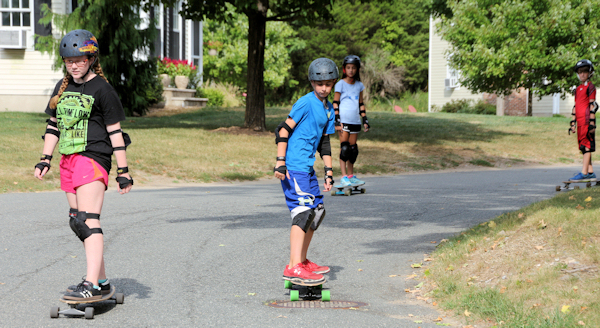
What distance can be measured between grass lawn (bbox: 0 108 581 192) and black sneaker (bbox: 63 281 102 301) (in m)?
8.20

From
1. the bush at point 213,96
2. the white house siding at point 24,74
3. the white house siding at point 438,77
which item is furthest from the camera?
the white house siding at point 438,77

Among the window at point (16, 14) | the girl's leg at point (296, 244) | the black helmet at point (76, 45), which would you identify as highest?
the window at point (16, 14)

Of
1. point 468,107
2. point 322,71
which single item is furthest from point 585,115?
point 468,107

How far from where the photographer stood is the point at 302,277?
493cm

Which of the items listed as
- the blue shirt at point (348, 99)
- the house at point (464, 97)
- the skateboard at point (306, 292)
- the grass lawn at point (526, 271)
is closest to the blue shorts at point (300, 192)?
the skateboard at point (306, 292)

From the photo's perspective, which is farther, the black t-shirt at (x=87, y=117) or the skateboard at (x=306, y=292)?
the skateboard at (x=306, y=292)

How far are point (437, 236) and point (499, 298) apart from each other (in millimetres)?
2890

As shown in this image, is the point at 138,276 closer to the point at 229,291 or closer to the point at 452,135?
the point at 229,291

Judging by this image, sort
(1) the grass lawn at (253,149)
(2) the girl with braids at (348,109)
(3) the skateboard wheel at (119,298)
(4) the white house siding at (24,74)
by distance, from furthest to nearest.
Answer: (4) the white house siding at (24,74), (1) the grass lawn at (253,149), (2) the girl with braids at (348,109), (3) the skateboard wheel at (119,298)

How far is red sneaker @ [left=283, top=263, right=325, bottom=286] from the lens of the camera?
4.92 meters

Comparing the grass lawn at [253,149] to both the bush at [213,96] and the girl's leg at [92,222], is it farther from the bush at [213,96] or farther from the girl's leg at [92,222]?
the bush at [213,96]

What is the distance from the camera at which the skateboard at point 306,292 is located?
4.94 metres

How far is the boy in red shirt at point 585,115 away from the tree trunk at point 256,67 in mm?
11193

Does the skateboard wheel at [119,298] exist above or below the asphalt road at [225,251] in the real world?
above
